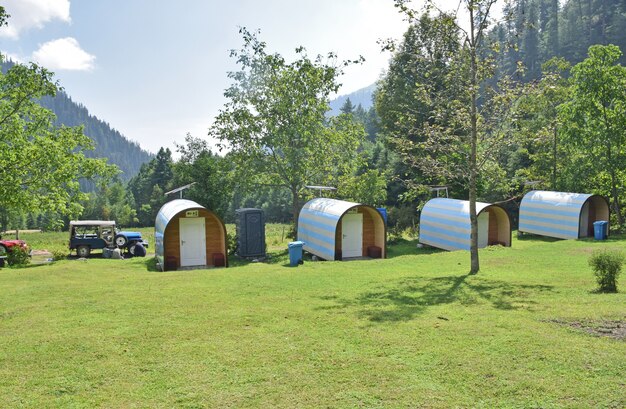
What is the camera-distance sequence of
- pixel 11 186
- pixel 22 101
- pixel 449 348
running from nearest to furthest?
A: pixel 449 348 < pixel 11 186 < pixel 22 101

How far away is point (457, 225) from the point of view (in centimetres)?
2436

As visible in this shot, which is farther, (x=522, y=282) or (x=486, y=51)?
(x=486, y=51)

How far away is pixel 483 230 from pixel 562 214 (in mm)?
6038

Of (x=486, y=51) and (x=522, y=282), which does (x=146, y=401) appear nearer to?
(x=522, y=282)

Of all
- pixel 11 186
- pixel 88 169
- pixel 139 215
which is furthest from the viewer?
pixel 139 215

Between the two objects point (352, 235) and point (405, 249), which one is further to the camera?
point (405, 249)

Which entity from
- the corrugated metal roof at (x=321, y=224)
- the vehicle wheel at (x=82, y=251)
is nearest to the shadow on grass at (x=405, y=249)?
the corrugated metal roof at (x=321, y=224)

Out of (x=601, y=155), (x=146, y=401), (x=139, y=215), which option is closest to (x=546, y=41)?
(x=601, y=155)

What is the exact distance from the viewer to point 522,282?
14047mm

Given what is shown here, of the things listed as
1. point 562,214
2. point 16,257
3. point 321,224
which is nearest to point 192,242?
point 321,224

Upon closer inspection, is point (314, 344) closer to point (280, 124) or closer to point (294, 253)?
point (294, 253)

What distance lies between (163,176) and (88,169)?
61.0 m

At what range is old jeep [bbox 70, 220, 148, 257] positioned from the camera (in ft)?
84.5

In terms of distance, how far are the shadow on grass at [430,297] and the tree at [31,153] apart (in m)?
16.0
